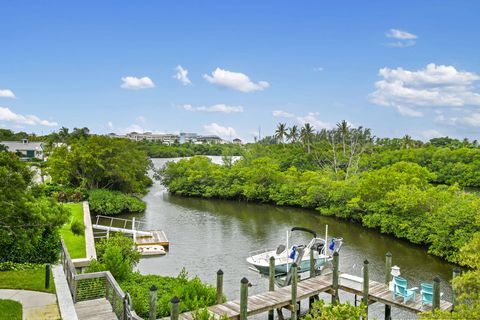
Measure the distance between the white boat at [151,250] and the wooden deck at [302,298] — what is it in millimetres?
12449

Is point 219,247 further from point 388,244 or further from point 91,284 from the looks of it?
point 91,284

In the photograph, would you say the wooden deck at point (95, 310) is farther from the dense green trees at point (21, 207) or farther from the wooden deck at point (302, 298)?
the dense green trees at point (21, 207)

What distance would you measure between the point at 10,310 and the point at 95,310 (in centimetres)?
237

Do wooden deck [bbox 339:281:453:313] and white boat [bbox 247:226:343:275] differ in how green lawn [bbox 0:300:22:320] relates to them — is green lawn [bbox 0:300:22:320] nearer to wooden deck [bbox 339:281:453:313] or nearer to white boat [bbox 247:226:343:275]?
wooden deck [bbox 339:281:453:313]

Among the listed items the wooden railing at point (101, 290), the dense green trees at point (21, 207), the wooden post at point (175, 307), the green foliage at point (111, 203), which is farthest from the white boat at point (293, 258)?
the green foliage at point (111, 203)

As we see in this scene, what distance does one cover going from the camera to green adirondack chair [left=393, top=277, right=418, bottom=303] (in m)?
15.7

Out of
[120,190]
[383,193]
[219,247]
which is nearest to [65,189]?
[120,190]

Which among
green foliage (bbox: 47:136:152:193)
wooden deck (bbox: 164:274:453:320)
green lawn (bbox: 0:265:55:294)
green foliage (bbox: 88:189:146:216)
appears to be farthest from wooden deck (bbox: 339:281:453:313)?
green foliage (bbox: 47:136:152:193)

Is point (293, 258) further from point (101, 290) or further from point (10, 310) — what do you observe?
point (10, 310)

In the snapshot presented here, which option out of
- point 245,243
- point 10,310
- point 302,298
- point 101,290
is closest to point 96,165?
point 245,243

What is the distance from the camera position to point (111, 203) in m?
41.8

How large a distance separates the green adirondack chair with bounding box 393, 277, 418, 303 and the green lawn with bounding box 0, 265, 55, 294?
1237cm

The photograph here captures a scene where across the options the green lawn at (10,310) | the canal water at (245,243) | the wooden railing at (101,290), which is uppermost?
the wooden railing at (101,290)

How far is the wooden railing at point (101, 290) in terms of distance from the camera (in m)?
11.5
